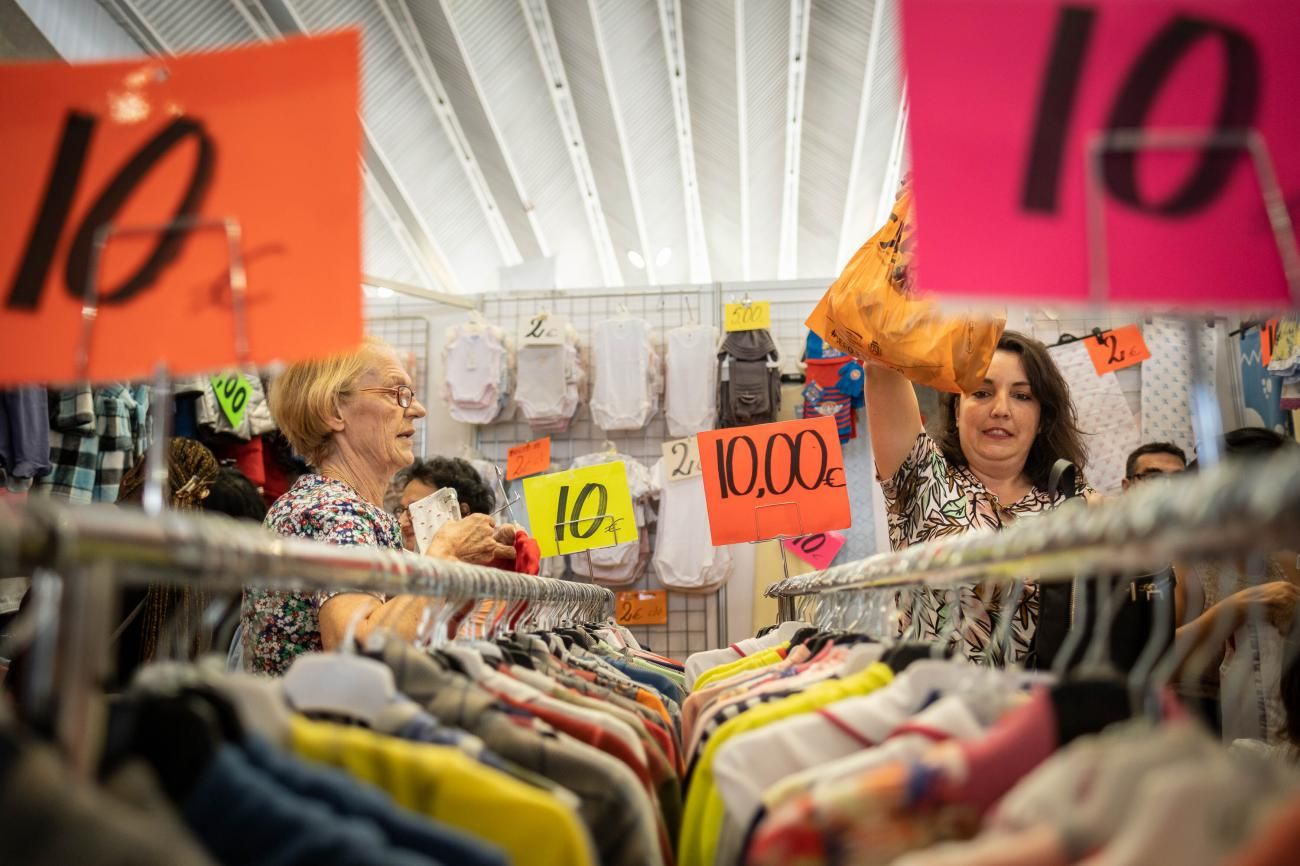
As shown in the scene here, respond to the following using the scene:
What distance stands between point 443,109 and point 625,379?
3101 millimetres

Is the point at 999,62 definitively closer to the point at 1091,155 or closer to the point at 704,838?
the point at 1091,155

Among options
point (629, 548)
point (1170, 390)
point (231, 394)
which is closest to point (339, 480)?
point (231, 394)

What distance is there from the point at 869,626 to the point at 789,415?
367 cm

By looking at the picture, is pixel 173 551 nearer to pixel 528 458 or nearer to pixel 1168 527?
pixel 1168 527

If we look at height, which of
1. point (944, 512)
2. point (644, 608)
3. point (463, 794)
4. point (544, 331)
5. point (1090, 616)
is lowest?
point (644, 608)

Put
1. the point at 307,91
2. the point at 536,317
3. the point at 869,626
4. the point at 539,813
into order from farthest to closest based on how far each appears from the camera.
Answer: the point at 536,317
the point at 869,626
the point at 307,91
the point at 539,813

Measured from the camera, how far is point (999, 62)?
0.80 meters

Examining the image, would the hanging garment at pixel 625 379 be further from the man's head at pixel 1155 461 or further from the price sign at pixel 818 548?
the man's head at pixel 1155 461

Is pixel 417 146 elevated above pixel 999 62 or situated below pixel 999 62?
above

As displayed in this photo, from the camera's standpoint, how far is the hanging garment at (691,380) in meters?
5.05

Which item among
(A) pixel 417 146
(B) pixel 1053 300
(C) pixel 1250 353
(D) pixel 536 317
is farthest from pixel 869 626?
(A) pixel 417 146

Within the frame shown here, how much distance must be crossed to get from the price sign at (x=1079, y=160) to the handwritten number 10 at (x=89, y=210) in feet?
2.06

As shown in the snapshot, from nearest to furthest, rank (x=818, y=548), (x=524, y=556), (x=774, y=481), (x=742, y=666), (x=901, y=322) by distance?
(x=742, y=666) → (x=901, y=322) → (x=524, y=556) → (x=774, y=481) → (x=818, y=548)

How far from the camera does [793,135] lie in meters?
7.03
